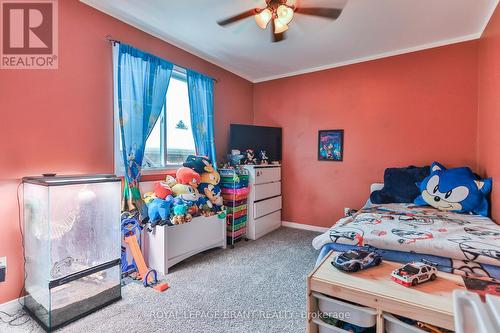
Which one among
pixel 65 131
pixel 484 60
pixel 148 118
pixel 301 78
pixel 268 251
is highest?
pixel 301 78

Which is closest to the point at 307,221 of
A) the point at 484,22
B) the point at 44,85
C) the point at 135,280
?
the point at 135,280

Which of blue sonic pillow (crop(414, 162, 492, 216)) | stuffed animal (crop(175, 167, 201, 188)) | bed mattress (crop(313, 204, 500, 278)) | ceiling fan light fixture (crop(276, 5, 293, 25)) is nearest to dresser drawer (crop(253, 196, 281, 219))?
stuffed animal (crop(175, 167, 201, 188))

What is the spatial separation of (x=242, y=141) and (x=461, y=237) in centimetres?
265

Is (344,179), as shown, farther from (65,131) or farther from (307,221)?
(65,131)

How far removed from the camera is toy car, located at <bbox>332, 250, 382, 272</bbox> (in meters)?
1.32

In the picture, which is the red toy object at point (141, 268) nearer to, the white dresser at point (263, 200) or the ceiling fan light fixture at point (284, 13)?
the white dresser at point (263, 200)

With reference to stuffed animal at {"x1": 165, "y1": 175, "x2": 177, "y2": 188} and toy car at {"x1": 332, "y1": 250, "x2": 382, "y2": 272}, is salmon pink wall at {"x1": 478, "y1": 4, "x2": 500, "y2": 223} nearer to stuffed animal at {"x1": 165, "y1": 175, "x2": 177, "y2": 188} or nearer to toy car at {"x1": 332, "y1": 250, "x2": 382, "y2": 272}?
toy car at {"x1": 332, "y1": 250, "x2": 382, "y2": 272}

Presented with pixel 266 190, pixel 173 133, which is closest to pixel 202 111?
pixel 173 133

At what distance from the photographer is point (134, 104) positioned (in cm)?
242

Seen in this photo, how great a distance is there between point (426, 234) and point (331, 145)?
2.11 m

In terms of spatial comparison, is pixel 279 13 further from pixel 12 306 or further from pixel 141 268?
pixel 12 306

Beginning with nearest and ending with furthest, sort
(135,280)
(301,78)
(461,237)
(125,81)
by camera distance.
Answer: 1. (461,237)
2. (135,280)
3. (125,81)
4. (301,78)

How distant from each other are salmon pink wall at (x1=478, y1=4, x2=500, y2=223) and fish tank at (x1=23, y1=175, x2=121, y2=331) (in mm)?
3167

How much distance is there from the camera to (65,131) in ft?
6.61
